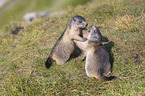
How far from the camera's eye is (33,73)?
395 centimetres

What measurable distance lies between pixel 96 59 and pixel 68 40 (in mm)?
913

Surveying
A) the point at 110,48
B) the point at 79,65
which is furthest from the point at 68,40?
the point at 110,48

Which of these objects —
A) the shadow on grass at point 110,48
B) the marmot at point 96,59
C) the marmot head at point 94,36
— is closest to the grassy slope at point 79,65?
the shadow on grass at point 110,48

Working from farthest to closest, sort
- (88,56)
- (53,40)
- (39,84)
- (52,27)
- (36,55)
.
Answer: (52,27), (53,40), (36,55), (39,84), (88,56)

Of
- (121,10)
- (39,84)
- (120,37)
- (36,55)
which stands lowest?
(39,84)

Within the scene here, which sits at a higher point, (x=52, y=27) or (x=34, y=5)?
(x=34, y=5)

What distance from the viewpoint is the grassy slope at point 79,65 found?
305cm

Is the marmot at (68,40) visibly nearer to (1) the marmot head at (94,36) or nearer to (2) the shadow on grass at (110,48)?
(1) the marmot head at (94,36)

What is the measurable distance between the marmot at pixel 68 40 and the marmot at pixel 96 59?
0.24 metres

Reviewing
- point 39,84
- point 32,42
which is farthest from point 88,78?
point 32,42

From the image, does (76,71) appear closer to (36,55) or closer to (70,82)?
(70,82)

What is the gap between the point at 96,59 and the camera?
3178 mm

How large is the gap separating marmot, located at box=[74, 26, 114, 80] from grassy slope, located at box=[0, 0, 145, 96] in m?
0.17

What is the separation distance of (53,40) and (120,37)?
7.21 ft
